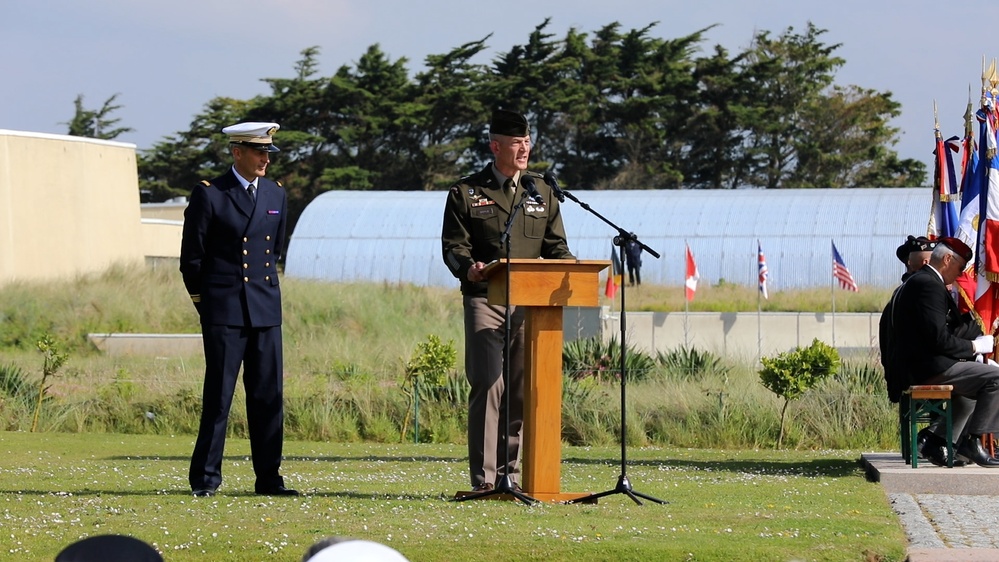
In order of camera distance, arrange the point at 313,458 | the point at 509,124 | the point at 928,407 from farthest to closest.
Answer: the point at 313,458 < the point at 928,407 < the point at 509,124

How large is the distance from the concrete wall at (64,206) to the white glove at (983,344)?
3106 cm

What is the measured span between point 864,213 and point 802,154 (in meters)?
20.4

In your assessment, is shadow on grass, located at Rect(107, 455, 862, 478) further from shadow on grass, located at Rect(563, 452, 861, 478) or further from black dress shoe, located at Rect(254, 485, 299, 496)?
black dress shoe, located at Rect(254, 485, 299, 496)

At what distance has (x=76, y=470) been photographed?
10.9 meters

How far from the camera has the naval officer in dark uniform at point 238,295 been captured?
8.66 metres

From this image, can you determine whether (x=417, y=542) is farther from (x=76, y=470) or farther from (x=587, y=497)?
(x=76, y=470)

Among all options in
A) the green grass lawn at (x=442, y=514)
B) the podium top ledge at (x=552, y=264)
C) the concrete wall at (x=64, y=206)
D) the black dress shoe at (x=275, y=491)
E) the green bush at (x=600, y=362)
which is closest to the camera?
A: the green grass lawn at (x=442, y=514)

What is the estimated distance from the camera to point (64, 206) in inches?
1644

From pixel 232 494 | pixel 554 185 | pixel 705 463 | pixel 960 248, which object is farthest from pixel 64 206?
pixel 554 185

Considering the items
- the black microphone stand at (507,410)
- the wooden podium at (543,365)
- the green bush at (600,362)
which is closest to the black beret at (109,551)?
the black microphone stand at (507,410)

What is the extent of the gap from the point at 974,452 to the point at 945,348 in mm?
916

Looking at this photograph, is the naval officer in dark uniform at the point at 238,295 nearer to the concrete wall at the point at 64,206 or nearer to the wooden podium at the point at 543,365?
the wooden podium at the point at 543,365

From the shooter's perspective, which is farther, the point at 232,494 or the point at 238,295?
the point at 232,494

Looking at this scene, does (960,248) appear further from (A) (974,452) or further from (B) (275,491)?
(B) (275,491)
